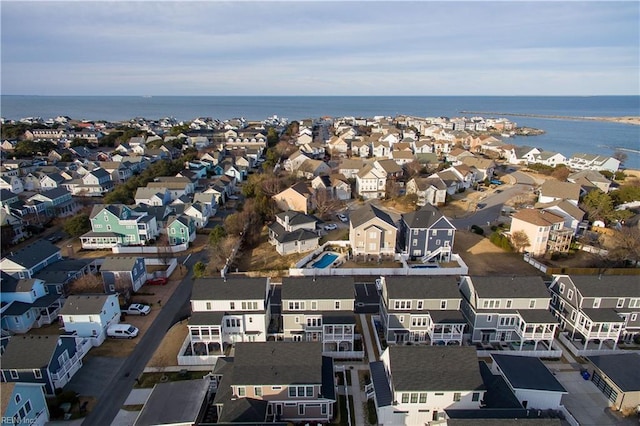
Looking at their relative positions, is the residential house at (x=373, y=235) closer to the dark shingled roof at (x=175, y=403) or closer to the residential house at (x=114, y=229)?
the dark shingled roof at (x=175, y=403)

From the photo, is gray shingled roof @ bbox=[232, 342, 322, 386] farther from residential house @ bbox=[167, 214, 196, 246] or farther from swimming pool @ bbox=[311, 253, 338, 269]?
residential house @ bbox=[167, 214, 196, 246]

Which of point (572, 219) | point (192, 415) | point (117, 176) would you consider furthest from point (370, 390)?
point (117, 176)

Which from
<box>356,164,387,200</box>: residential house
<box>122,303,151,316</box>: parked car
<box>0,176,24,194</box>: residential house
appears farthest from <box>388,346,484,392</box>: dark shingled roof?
<box>0,176,24,194</box>: residential house

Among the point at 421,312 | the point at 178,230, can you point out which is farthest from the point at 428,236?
the point at 178,230

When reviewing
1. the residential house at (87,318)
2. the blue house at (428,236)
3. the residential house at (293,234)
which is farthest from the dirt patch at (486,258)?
the residential house at (87,318)

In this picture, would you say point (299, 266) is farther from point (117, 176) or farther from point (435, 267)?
point (117, 176)
